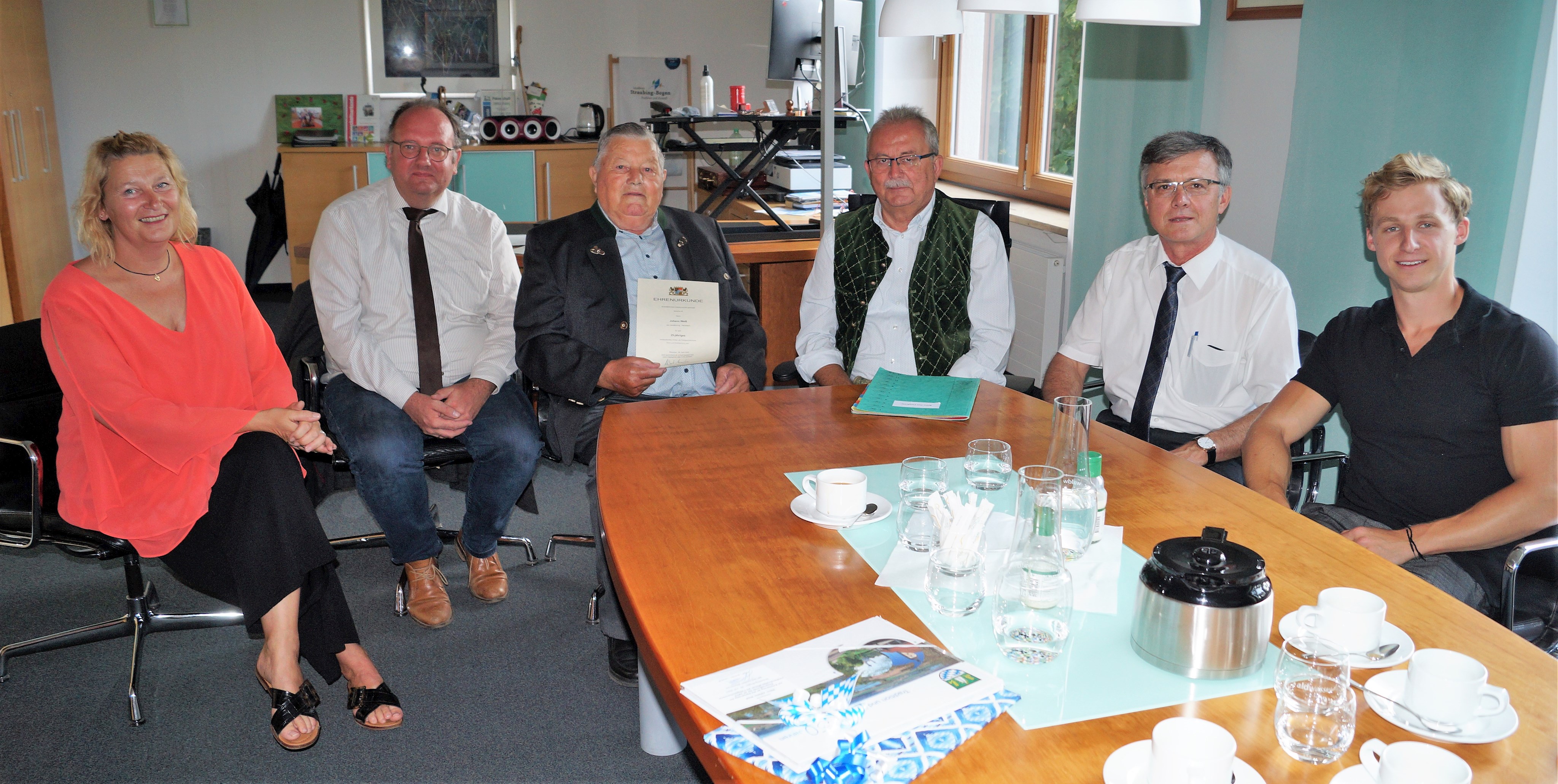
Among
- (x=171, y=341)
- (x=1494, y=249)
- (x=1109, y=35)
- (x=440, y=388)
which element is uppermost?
(x=1109, y=35)

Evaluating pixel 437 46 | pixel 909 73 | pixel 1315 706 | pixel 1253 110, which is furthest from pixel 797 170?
pixel 1315 706

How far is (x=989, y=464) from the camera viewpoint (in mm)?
1784

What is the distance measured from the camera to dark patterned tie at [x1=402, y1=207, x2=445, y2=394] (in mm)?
2910

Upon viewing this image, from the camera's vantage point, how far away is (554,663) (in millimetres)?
2646

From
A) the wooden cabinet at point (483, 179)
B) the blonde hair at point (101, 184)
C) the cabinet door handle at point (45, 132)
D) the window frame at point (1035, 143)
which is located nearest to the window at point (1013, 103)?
the window frame at point (1035, 143)

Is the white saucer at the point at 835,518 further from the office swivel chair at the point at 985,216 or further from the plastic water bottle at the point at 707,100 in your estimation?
the plastic water bottle at the point at 707,100

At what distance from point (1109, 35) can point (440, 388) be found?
8.62 feet

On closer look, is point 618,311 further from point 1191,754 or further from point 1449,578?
point 1191,754

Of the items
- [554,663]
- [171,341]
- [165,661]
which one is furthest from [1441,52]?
[165,661]

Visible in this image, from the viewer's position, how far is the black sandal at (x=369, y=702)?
233 centimetres

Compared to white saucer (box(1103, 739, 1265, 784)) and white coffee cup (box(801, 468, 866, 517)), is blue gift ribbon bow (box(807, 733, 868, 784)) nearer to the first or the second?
white saucer (box(1103, 739, 1265, 784))

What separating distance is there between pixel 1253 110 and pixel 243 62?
20.3 feet

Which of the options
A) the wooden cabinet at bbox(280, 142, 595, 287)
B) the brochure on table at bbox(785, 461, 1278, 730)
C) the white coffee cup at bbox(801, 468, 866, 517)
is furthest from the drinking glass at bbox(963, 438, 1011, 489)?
the wooden cabinet at bbox(280, 142, 595, 287)

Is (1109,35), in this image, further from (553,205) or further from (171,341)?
(553,205)
